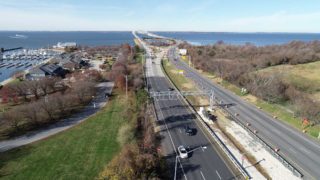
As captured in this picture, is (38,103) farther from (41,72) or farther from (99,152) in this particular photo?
(41,72)

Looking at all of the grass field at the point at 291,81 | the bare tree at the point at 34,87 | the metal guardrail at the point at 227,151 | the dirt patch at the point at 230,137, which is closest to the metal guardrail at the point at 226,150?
the metal guardrail at the point at 227,151

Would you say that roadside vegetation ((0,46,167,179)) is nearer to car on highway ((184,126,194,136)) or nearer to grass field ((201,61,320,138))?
car on highway ((184,126,194,136))

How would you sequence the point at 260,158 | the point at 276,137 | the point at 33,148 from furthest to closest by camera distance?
the point at 276,137 → the point at 33,148 → the point at 260,158

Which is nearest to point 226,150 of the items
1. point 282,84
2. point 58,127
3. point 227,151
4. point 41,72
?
point 227,151

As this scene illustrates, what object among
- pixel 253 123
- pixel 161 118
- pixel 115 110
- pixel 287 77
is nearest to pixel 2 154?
pixel 115 110

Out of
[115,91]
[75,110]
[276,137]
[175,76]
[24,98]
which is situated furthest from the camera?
[175,76]

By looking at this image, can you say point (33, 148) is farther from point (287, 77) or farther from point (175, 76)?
point (287, 77)
